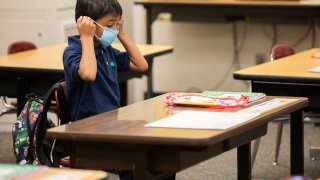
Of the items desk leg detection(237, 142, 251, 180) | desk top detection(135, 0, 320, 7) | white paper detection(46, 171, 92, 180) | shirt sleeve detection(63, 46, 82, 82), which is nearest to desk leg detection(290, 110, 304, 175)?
desk leg detection(237, 142, 251, 180)

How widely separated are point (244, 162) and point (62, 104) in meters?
0.85

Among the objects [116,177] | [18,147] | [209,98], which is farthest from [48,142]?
[209,98]

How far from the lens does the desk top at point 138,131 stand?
2770mm

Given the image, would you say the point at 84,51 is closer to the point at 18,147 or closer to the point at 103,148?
the point at 18,147

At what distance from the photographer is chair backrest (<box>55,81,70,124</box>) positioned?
3664 mm

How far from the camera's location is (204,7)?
298 inches

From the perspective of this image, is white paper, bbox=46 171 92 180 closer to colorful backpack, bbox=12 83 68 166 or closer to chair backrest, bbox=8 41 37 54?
colorful backpack, bbox=12 83 68 166

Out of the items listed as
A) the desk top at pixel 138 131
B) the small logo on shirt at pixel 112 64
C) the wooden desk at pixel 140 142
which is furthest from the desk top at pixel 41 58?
the wooden desk at pixel 140 142

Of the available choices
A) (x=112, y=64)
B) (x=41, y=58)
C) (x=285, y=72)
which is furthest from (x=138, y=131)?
(x=41, y=58)

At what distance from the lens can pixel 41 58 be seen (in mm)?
5293

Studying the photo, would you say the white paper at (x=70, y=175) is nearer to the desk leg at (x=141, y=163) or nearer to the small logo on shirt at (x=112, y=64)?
the desk leg at (x=141, y=163)

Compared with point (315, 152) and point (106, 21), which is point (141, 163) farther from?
point (315, 152)

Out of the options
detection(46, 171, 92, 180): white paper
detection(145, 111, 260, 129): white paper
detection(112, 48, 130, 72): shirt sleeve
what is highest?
detection(112, 48, 130, 72): shirt sleeve

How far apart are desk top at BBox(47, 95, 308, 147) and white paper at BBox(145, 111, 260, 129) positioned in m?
0.04
